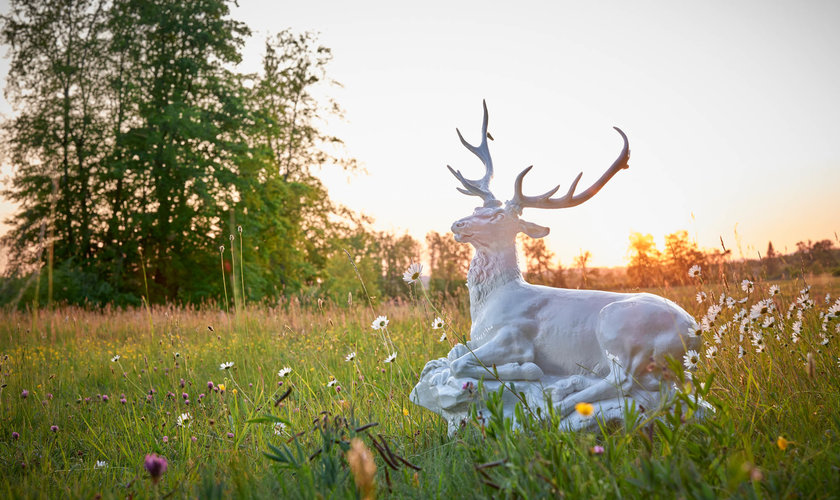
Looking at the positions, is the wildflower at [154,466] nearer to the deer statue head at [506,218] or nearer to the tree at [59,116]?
the deer statue head at [506,218]

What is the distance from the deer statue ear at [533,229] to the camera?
348 centimetres

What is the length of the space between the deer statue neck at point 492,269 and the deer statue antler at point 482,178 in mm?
328

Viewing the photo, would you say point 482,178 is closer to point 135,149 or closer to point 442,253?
point 135,149

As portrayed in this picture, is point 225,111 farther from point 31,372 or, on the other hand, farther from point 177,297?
point 31,372

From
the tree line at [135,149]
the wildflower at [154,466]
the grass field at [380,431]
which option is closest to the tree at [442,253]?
the tree line at [135,149]

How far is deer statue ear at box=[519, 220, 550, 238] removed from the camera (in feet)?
11.4

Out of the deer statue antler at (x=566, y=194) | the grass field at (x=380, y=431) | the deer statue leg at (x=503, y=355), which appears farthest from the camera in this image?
the deer statue antler at (x=566, y=194)

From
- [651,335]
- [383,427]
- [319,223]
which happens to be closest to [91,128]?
[319,223]

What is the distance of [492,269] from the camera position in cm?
357

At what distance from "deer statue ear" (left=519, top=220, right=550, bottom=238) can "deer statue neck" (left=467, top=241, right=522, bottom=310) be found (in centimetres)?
14

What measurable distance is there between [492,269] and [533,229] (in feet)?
1.30

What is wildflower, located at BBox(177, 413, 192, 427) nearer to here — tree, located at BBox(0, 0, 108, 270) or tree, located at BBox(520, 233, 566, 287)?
tree, located at BBox(520, 233, 566, 287)

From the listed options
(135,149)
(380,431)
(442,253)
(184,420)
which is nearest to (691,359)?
(380,431)

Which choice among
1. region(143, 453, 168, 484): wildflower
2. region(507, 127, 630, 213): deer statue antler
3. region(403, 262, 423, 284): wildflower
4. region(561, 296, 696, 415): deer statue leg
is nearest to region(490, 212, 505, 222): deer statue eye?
region(507, 127, 630, 213): deer statue antler
